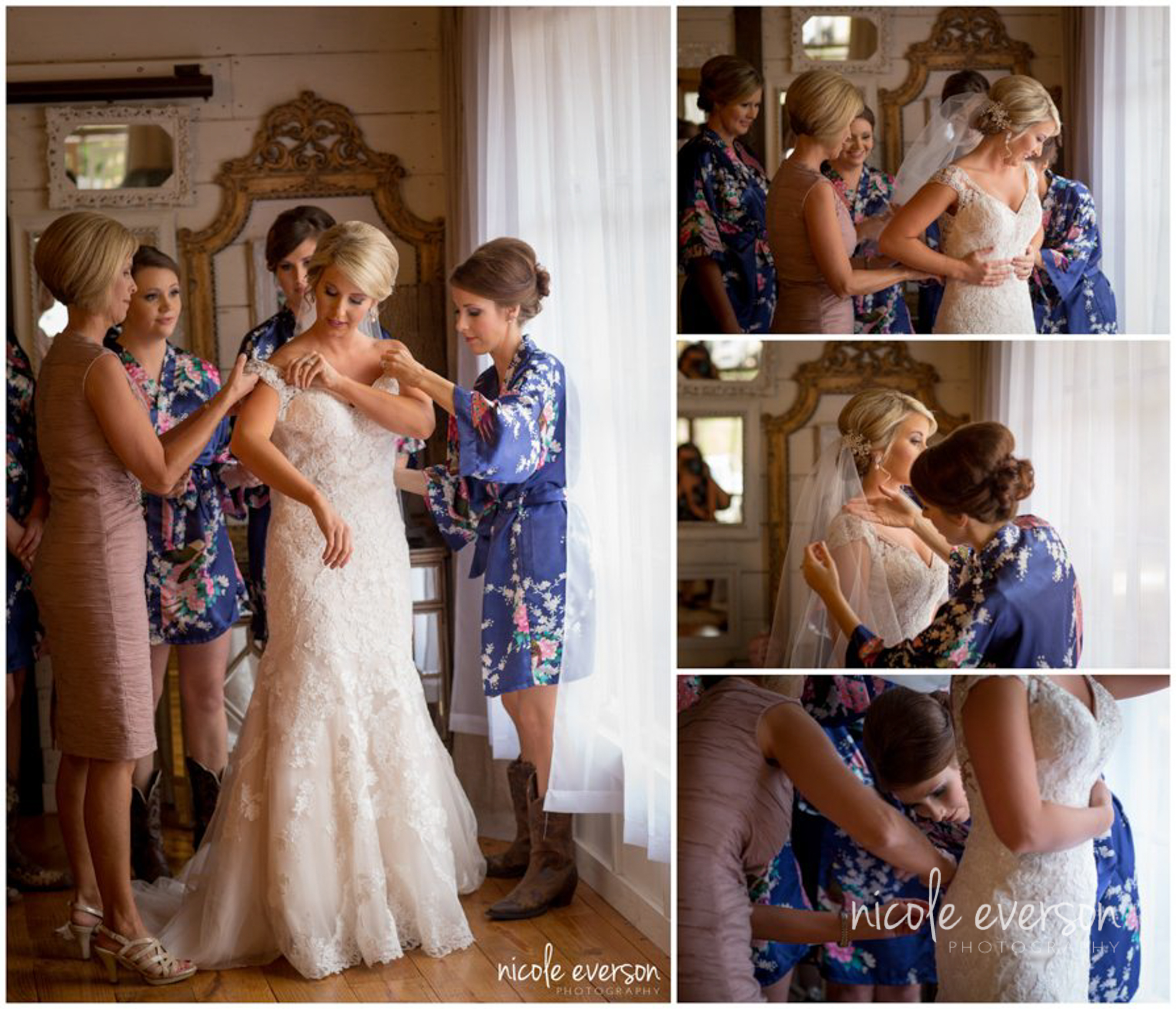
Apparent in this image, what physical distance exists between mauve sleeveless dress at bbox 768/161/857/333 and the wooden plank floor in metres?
1.18

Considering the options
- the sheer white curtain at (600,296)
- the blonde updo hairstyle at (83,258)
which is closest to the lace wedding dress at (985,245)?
the sheer white curtain at (600,296)

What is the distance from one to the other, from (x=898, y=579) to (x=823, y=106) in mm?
804

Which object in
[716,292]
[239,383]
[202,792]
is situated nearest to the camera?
[716,292]

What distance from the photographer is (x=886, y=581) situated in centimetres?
253

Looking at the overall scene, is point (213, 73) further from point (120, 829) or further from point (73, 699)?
point (120, 829)

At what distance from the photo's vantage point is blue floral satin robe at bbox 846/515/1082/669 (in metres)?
2.49

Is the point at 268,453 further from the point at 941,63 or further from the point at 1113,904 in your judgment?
the point at 1113,904

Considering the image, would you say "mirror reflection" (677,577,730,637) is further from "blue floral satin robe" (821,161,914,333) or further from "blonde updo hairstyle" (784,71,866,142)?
"blonde updo hairstyle" (784,71,866,142)

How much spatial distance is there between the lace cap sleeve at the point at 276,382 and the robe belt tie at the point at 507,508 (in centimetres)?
42

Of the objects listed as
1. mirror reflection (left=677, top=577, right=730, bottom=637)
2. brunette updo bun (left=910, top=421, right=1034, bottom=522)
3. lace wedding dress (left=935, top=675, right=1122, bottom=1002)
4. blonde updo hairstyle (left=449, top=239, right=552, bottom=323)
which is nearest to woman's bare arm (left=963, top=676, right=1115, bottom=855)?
lace wedding dress (left=935, top=675, right=1122, bottom=1002)

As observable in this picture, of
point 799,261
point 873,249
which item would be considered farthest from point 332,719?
point 873,249

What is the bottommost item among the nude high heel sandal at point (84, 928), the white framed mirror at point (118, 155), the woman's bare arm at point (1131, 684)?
the nude high heel sandal at point (84, 928)

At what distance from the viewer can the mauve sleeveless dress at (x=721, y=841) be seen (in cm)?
266

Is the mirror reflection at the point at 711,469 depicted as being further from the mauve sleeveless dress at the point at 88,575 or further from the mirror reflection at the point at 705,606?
the mauve sleeveless dress at the point at 88,575
